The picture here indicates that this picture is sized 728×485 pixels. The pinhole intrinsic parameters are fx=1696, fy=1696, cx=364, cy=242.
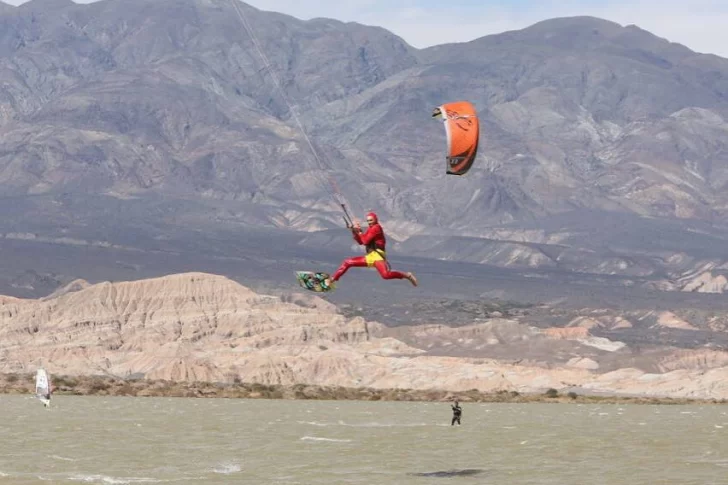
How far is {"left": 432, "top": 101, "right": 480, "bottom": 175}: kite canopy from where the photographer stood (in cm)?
4194

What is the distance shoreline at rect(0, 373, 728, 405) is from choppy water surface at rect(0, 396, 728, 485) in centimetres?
2510

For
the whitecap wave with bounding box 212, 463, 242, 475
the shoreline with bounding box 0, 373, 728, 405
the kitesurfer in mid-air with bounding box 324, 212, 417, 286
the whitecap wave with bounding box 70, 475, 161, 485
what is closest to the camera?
the kitesurfer in mid-air with bounding box 324, 212, 417, 286

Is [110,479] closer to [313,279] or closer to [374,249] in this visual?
[313,279]

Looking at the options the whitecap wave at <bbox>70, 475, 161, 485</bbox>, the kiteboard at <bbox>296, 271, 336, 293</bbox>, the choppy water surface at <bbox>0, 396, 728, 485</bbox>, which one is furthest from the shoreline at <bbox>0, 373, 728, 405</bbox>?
the kiteboard at <bbox>296, 271, 336, 293</bbox>

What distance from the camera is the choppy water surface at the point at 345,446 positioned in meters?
61.1

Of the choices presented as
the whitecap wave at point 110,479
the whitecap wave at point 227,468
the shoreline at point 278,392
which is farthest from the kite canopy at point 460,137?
the shoreline at point 278,392

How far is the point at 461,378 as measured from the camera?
168 metres

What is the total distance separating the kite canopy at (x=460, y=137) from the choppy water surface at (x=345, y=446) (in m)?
18.6

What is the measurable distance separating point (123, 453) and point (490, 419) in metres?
40.1

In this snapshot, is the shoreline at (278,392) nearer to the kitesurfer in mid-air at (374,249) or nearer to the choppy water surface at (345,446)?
the choppy water surface at (345,446)

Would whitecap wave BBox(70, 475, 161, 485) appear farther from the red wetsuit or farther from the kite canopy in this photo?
the kite canopy

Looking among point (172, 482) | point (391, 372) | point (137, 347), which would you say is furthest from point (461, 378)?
point (172, 482)

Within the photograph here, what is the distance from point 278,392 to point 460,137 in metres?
105

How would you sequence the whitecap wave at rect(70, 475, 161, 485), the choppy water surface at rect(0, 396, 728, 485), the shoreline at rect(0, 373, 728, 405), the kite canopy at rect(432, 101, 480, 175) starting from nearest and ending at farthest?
the kite canopy at rect(432, 101, 480, 175), the whitecap wave at rect(70, 475, 161, 485), the choppy water surface at rect(0, 396, 728, 485), the shoreline at rect(0, 373, 728, 405)
